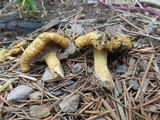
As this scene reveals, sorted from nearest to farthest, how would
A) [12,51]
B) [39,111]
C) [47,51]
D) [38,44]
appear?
[39,111], [38,44], [47,51], [12,51]

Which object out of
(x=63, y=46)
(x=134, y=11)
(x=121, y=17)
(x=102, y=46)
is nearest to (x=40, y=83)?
(x=63, y=46)

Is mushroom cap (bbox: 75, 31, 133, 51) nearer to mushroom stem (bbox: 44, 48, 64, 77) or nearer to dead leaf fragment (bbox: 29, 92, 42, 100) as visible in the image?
mushroom stem (bbox: 44, 48, 64, 77)

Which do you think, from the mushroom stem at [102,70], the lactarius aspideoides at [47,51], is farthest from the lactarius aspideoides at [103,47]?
the lactarius aspideoides at [47,51]

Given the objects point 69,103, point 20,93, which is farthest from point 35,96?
point 69,103

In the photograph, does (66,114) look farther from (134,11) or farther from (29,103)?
(134,11)

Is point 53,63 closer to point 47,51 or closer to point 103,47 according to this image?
point 47,51

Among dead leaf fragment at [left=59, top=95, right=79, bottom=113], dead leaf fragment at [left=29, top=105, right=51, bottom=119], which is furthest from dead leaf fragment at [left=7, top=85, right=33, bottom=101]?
dead leaf fragment at [left=59, top=95, right=79, bottom=113]

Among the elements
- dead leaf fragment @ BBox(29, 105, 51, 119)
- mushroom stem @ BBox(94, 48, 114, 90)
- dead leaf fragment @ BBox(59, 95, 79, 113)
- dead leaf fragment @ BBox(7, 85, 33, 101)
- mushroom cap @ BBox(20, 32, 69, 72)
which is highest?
mushroom cap @ BBox(20, 32, 69, 72)
